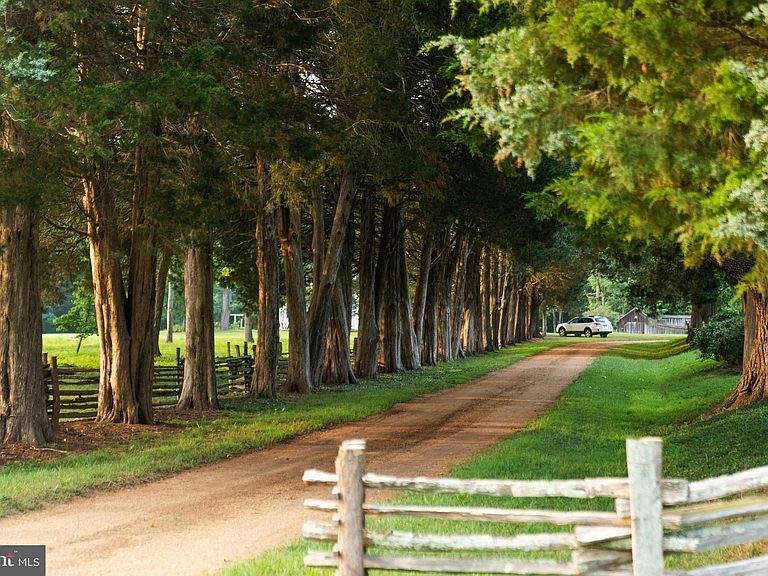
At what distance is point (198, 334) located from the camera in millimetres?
23266

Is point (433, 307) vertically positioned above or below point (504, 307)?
below

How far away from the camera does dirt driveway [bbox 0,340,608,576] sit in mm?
9422

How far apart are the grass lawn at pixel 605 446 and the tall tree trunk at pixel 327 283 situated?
7445 millimetres

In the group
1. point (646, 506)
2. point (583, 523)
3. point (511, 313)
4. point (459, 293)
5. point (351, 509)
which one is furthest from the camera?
point (511, 313)

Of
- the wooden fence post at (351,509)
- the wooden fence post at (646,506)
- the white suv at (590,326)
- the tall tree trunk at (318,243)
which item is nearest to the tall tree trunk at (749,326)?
the tall tree trunk at (318,243)

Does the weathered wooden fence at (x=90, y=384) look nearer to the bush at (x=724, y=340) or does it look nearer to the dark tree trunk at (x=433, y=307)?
the dark tree trunk at (x=433, y=307)

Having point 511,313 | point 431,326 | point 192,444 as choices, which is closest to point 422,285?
point 431,326

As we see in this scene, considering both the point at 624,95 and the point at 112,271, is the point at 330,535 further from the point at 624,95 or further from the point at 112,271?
the point at 112,271

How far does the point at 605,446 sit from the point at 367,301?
18692 mm

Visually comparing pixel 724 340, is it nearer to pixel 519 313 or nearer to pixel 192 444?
pixel 192 444

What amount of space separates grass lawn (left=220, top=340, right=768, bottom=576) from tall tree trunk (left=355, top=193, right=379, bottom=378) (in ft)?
24.0

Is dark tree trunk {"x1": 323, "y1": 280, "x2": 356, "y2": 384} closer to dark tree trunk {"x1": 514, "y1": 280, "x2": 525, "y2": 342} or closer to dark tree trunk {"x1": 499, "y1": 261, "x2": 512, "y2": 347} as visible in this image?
dark tree trunk {"x1": 499, "y1": 261, "x2": 512, "y2": 347}

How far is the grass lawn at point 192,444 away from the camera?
42.2ft

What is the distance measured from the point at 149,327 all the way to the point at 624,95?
12.5m
